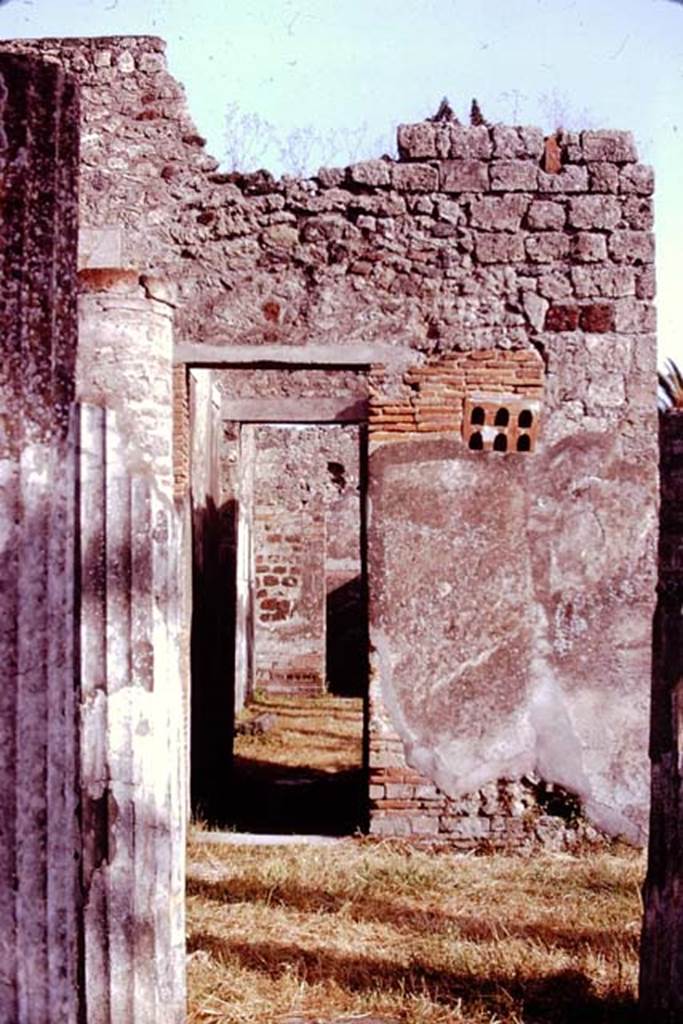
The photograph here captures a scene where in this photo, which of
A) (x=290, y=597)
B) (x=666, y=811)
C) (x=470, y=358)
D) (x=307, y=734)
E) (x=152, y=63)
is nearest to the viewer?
(x=666, y=811)

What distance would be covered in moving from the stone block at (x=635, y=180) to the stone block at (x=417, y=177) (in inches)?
40.7

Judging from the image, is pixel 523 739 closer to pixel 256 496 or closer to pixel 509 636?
pixel 509 636

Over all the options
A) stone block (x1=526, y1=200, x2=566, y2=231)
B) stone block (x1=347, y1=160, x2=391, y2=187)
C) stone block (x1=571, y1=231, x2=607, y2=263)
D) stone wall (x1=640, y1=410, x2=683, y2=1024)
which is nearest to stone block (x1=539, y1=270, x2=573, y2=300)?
stone block (x1=571, y1=231, x2=607, y2=263)

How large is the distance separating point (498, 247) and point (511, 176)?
39 cm

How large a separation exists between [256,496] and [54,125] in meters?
13.5

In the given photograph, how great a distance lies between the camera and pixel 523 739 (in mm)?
6480

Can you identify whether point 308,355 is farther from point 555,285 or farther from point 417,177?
point 555,285

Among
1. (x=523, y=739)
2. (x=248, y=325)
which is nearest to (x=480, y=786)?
(x=523, y=739)

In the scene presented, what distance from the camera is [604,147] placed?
6648 mm

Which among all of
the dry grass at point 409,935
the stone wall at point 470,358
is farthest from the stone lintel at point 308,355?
the dry grass at point 409,935

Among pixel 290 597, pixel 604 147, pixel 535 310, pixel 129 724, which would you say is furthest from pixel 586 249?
pixel 290 597

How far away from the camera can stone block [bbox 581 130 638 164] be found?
21.8ft

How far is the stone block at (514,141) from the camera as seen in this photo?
663 cm

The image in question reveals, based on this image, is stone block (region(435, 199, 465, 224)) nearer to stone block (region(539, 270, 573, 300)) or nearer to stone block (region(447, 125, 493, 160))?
stone block (region(447, 125, 493, 160))
